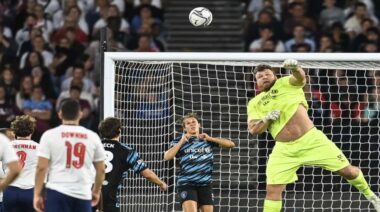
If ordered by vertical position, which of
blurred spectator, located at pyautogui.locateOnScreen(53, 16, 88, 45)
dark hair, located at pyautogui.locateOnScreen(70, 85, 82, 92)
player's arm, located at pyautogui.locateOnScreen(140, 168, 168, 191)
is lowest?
player's arm, located at pyautogui.locateOnScreen(140, 168, 168, 191)

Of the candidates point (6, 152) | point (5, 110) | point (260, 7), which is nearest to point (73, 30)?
point (5, 110)

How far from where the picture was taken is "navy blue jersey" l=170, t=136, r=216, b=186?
13.8 meters

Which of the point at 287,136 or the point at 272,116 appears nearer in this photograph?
the point at 272,116

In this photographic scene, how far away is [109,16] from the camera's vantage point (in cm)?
1977

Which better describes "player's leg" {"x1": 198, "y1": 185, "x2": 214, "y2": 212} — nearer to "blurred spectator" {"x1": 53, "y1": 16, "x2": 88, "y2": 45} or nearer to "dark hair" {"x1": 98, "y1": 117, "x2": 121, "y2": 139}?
"dark hair" {"x1": 98, "y1": 117, "x2": 121, "y2": 139}

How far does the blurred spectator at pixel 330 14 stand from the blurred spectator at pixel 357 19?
178 millimetres

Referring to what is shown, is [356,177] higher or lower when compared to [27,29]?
lower

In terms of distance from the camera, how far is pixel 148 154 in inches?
593

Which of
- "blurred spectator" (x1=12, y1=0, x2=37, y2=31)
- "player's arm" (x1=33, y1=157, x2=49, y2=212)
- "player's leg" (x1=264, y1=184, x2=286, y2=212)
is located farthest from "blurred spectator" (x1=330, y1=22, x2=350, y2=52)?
"player's arm" (x1=33, y1=157, x2=49, y2=212)

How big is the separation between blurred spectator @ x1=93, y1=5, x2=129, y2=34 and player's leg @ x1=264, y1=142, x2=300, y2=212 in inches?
285

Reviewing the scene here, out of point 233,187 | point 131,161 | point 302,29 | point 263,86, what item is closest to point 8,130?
point 131,161

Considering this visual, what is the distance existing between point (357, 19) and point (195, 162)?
653 centimetres

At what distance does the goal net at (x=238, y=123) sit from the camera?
14.4 m

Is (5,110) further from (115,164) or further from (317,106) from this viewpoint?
(115,164)
